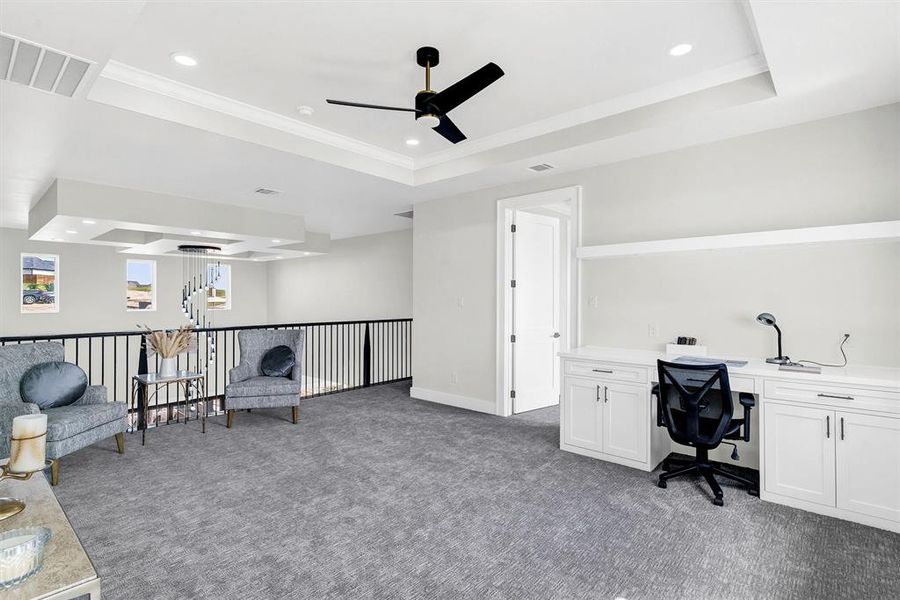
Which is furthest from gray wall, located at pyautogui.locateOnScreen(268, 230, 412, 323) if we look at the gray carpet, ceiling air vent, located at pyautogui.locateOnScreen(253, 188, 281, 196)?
the gray carpet

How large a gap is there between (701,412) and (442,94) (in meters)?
2.78

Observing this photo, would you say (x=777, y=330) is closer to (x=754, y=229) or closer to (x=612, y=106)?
(x=754, y=229)

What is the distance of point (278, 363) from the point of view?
199 inches

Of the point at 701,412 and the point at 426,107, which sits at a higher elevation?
the point at 426,107

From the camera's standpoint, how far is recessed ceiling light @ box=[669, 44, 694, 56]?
290cm

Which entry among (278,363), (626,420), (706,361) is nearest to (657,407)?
(626,420)

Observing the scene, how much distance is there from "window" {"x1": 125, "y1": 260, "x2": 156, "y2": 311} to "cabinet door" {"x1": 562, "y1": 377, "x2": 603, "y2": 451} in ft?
32.9

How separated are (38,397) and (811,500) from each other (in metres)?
5.60

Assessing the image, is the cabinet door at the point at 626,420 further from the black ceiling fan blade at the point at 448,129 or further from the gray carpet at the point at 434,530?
the black ceiling fan blade at the point at 448,129

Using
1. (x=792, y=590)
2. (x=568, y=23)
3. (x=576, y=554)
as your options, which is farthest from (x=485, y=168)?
(x=792, y=590)

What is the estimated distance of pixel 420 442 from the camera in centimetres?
424

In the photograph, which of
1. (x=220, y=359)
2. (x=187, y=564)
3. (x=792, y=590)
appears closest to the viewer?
(x=792, y=590)

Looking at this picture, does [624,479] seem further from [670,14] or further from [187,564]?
[670,14]

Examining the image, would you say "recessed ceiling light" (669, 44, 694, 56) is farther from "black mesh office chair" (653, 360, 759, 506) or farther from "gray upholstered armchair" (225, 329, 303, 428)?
"gray upholstered armchair" (225, 329, 303, 428)
